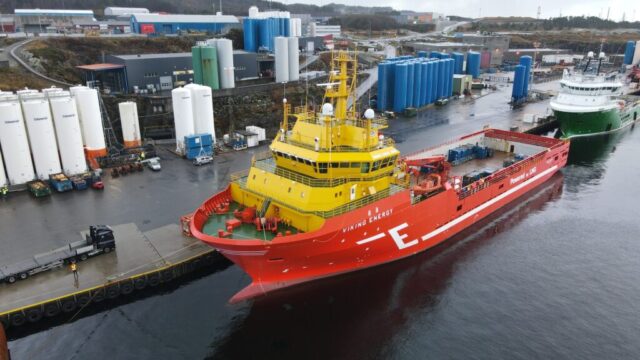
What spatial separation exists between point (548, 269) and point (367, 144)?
11.5 meters

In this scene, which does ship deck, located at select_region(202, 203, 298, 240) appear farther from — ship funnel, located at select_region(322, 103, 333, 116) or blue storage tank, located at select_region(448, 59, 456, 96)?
blue storage tank, located at select_region(448, 59, 456, 96)

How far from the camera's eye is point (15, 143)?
30.0 m

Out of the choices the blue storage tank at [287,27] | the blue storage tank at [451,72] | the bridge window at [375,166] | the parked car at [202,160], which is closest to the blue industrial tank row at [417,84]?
the blue storage tank at [451,72]

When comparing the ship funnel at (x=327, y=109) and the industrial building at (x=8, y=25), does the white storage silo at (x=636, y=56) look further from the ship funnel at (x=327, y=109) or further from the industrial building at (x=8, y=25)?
the industrial building at (x=8, y=25)

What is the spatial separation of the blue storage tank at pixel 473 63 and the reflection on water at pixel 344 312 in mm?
70005

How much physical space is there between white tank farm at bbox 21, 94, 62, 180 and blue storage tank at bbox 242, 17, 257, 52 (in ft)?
141

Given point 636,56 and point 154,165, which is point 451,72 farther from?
point 636,56

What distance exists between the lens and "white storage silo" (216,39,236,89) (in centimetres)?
5249

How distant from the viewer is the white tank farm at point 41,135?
3033cm

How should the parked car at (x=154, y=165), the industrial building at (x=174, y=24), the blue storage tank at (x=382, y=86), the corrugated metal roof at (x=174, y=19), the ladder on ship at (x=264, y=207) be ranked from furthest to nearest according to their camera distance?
the corrugated metal roof at (x=174, y=19) < the industrial building at (x=174, y=24) < the blue storage tank at (x=382, y=86) < the parked car at (x=154, y=165) < the ladder on ship at (x=264, y=207)

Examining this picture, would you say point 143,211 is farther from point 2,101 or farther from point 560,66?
point 560,66

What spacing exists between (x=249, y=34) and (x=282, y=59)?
50.2 ft

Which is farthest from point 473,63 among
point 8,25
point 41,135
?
point 8,25

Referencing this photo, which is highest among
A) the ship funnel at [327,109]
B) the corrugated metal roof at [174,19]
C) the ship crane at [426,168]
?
the corrugated metal roof at [174,19]
